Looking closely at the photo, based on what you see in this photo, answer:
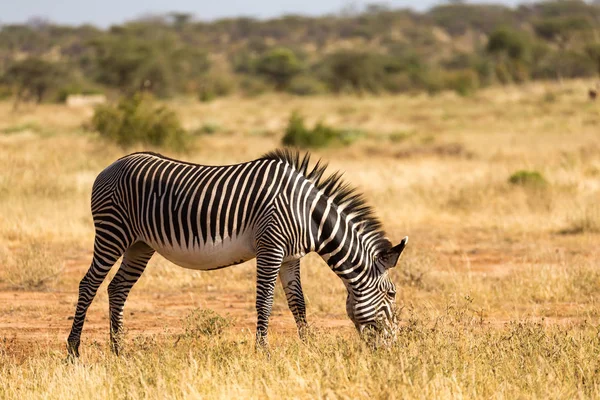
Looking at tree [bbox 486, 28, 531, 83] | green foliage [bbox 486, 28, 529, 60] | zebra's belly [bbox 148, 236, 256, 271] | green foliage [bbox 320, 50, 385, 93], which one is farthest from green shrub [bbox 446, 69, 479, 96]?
zebra's belly [bbox 148, 236, 256, 271]

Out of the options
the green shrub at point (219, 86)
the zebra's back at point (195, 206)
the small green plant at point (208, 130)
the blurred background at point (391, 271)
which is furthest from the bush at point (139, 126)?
the green shrub at point (219, 86)

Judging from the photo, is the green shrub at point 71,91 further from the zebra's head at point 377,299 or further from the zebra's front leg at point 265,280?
the zebra's head at point 377,299

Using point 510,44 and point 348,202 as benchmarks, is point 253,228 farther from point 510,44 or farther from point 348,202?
point 510,44

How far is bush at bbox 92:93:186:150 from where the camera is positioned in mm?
21875

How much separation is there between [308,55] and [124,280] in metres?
87.0

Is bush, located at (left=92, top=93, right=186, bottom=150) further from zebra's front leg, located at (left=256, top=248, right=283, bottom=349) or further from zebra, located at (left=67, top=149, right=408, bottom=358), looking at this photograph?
zebra's front leg, located at (left=256, top=248, right=283, bottom=349)

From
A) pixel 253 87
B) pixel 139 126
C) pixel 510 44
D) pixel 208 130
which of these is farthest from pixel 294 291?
pixel 510 44

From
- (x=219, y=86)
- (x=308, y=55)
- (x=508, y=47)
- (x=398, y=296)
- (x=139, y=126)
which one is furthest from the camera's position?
(x=308, y=55)

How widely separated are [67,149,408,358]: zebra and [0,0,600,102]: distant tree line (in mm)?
21312

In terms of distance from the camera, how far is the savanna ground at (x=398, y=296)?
5773 millimetres

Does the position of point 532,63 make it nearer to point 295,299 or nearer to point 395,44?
point 395,44

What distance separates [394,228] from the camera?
1407cm

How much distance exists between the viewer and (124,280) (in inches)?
299

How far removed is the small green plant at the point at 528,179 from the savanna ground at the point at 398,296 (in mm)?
60
